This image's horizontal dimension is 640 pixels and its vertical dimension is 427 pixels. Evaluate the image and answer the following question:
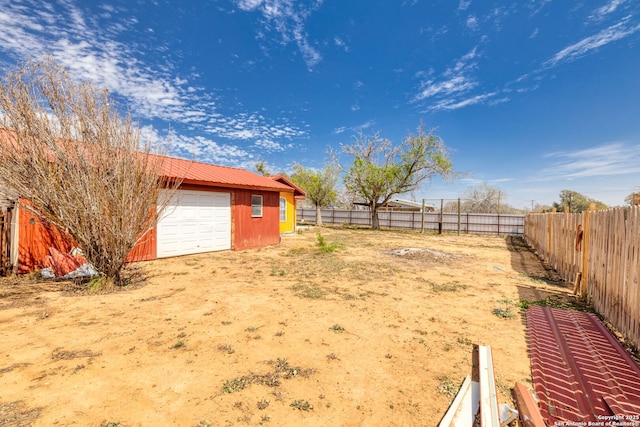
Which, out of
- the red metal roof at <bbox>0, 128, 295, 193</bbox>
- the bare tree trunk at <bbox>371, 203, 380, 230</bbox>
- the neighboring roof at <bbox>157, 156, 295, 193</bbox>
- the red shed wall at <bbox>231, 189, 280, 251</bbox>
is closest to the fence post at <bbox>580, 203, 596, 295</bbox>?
the red metal roof at <bbox>0, 128, 295, 193</bbox>

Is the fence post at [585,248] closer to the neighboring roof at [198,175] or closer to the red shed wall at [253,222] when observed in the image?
the neighboring roof at [198,175]

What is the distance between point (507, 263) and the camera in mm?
9062

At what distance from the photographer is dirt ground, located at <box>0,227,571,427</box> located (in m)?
2.29

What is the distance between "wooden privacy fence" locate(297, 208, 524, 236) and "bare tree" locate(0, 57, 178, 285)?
18.7 meters

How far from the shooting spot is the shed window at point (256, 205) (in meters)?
11.7

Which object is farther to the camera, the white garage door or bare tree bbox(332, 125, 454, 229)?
bare tree bbox(332, 125, 454, 229)

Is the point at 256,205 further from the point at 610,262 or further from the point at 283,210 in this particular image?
the point at 610,262

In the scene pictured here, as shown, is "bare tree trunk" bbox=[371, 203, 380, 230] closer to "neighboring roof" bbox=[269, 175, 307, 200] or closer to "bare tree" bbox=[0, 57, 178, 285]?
"neighboring roof" bbox=[269, 175, 307, 200]

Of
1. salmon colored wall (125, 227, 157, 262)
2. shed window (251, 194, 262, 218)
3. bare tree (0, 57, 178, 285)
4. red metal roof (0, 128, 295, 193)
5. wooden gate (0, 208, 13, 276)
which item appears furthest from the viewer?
shed window (251, 194, 262, 218)

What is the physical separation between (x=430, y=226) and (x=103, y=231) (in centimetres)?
2069

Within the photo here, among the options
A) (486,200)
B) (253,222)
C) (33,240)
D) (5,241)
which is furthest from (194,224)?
(486,200)

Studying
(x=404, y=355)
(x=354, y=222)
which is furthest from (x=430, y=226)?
(x=404, y=355)

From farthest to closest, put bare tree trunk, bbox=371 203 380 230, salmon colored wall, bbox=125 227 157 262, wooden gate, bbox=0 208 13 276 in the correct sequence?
bare tree trunk, bbox=371 203 380 230
salmon colored wall, bbox=125 227 157 262
wooden gate, bbox=0 208 13 276

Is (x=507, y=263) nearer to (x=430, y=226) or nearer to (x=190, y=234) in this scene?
(x=190, y=234)
